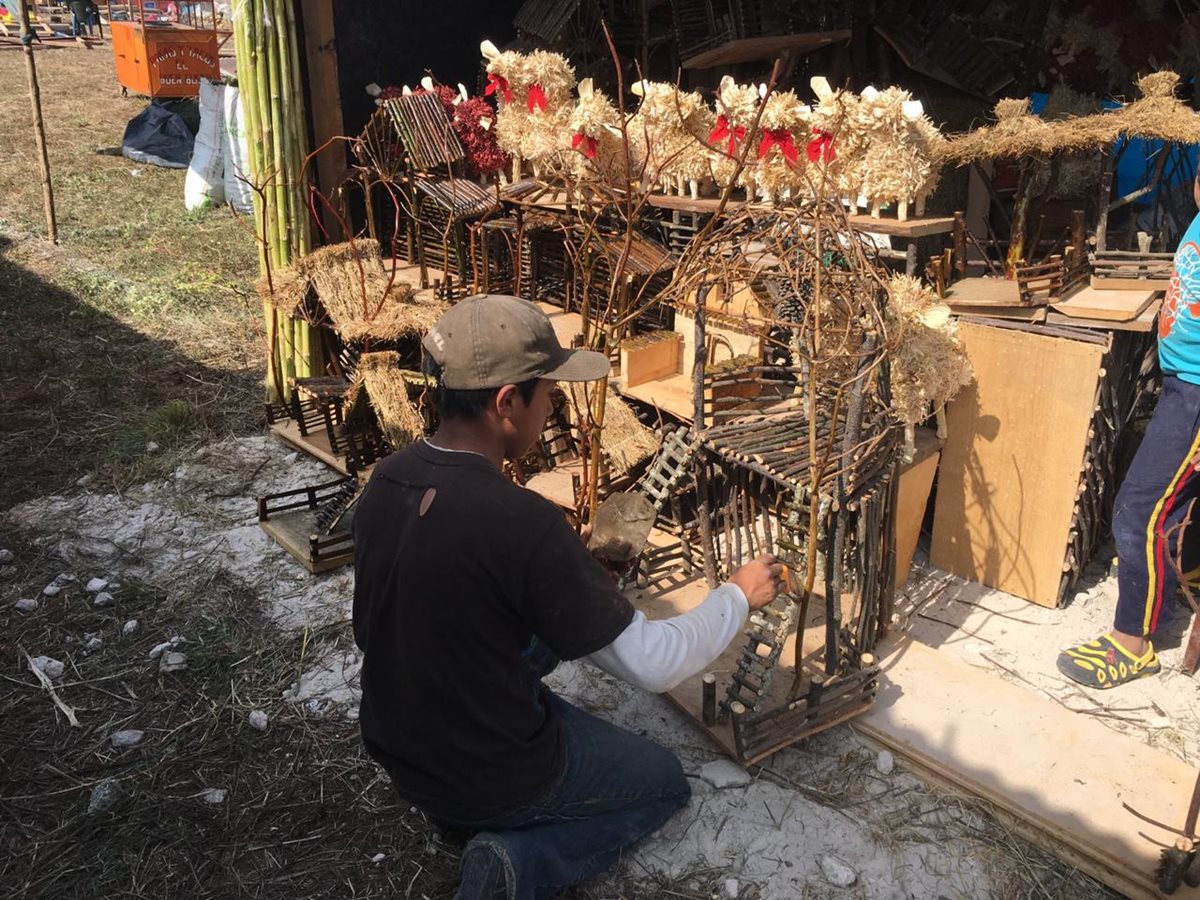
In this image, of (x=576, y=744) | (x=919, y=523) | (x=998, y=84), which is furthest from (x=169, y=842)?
(x=998, y=84)

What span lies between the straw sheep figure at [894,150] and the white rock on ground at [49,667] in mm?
4715

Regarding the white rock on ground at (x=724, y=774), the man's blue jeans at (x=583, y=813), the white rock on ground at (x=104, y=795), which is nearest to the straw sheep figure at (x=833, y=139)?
the white rock on ground at (x=724, y=774)

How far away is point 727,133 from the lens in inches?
218

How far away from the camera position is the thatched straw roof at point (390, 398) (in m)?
5.55

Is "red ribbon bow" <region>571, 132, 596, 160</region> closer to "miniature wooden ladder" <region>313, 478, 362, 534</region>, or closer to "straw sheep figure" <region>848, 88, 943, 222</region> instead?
"straw sheep figure" <region>848, 88, 943, 222</region>

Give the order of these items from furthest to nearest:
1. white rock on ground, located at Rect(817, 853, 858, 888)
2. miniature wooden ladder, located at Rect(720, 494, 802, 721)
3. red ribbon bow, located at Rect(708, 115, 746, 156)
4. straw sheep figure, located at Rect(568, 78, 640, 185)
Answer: straw sheep figure, located at Rect(568, 78, 640, 185)
red ribbon bow, located at Rect(708, 115, 746, 156)
miniature wooden ladder, located at Rect(720, 494, 802, 721)
white rock on ground, located at Rect(817, 853, 858, 888)

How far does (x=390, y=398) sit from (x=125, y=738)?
7.62ft

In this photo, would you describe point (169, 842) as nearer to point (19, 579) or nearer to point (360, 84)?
point (19, 579)

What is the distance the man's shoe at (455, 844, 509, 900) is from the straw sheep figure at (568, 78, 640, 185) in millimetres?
4011

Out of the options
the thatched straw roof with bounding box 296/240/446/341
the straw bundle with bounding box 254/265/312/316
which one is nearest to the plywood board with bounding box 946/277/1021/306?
the thatched straw roof with bounding box 296/240/446/341

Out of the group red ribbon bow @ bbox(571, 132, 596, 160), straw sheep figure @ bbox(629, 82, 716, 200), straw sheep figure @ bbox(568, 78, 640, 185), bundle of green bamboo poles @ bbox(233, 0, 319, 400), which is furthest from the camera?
bundle of green bamboo poles @ bbox(233, 0, 319, 400)

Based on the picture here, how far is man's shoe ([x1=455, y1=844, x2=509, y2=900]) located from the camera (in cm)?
286

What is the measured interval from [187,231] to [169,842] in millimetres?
10201

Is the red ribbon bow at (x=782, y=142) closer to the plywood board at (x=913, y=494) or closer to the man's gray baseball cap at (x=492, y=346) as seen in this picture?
the plywood board at (x=913, y=494)
